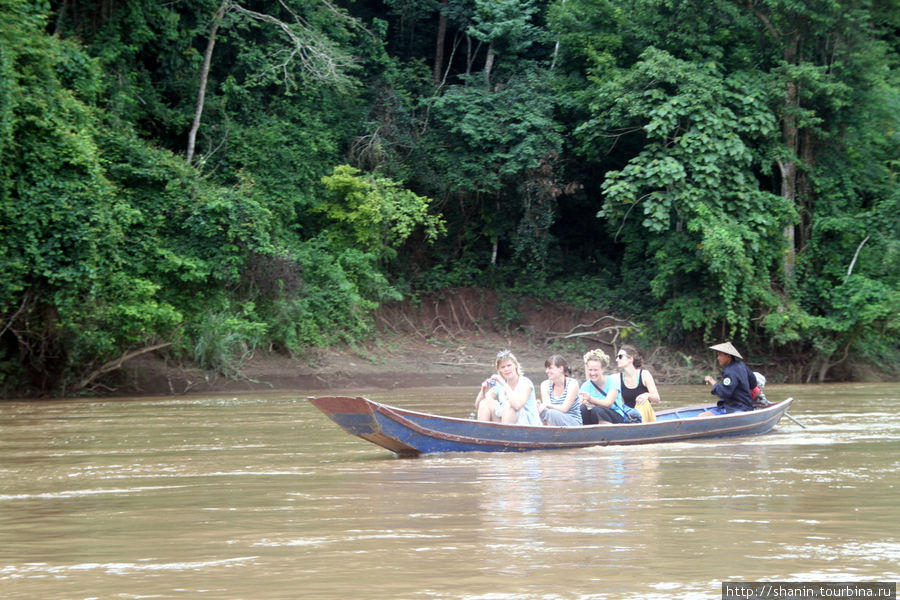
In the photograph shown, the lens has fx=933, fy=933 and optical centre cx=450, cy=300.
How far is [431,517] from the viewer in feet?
19.7

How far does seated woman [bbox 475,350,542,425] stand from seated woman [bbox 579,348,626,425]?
29.9 inches

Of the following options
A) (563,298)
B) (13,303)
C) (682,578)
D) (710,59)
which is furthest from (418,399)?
(682,578)

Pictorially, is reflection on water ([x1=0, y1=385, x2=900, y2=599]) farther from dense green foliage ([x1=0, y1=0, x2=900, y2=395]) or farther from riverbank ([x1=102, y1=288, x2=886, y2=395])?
riverbank ([x1=102, y1=288, x2=886, y2=395])

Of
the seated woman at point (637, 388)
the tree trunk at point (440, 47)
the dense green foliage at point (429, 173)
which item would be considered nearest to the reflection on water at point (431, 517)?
the seated woman at point (637, 388)

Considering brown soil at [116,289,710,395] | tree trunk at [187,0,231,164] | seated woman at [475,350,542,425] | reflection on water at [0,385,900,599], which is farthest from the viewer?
tree trunk at [187,0,231,164]

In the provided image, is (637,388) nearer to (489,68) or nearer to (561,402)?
(561,402)

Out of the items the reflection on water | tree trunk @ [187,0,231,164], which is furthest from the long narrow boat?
tree trunk @ [187,0,231,164]

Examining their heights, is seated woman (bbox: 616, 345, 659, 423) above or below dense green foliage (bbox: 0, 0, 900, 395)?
below

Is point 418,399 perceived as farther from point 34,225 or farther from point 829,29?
point 829,29

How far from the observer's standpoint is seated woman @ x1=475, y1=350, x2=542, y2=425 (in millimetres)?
9336

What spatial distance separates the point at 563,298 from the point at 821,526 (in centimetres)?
1879

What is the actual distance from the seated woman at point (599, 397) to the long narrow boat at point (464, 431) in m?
0.36

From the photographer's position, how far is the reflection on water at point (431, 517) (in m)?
4.50

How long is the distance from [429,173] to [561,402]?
1426cm
